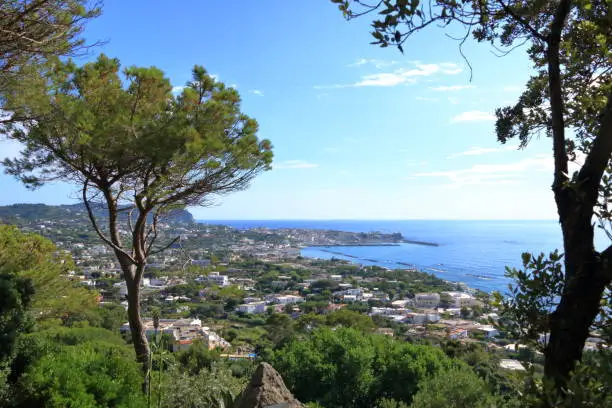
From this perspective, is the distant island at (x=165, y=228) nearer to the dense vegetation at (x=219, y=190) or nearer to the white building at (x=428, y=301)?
the dense vegetation at (x=219, y=190)

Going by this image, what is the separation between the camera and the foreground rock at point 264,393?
3.87 metres

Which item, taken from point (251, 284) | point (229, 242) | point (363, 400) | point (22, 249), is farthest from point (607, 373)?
point (229, 242)

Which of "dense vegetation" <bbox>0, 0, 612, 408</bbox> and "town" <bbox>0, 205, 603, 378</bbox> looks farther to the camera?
"town" <bbox>0, 205, 603, 378</bbox>

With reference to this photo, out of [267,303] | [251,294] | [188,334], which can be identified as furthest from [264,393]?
[251,294]

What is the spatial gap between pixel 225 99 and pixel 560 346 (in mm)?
4981

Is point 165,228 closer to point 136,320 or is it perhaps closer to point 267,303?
point 136,320

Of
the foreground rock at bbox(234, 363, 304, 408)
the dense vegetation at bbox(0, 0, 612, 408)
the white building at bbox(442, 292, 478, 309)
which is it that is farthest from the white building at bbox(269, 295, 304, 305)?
the foreground rock at bbox(234, 363, 304, 408)

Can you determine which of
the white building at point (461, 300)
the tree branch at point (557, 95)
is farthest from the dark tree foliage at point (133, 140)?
the white building at point (461, 300)

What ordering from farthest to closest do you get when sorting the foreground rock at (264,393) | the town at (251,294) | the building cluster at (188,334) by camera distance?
the town at (251,294), the building cluster at (188,334), the foreground rock at (264,393)

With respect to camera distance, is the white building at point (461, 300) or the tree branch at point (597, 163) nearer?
the tree branch at point (597, 163)

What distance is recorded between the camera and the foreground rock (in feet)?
12.7

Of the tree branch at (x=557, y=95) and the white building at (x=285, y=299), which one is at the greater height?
the tree branch at (x=557, y=95)

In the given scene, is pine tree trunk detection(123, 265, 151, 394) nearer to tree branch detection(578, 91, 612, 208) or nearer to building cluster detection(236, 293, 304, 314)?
tree branch detection(578, 91, 612, 208)

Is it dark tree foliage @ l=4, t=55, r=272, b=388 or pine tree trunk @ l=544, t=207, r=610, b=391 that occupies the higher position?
dark tree foliage @ l=4, t=55, r=272, b=388
